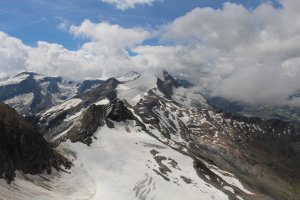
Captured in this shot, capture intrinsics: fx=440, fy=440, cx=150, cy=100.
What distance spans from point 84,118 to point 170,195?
69607 millimetres

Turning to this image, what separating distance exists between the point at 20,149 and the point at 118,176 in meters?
35.5

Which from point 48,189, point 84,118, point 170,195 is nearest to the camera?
point 48,189

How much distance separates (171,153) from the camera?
175125 millimetres

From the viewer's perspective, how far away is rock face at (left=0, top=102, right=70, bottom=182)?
9338 centimetres

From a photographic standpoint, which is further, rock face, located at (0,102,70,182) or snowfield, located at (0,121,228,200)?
snowfield, located at (0,121,228,200)

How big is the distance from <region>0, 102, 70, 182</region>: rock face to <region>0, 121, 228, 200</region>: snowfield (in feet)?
9.41

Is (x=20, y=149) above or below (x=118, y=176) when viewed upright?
below

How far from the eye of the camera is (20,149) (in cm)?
10362

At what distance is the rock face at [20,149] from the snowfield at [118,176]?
2.87 meters

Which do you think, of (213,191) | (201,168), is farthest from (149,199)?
(201,168)

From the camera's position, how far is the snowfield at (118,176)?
98738 millimetres

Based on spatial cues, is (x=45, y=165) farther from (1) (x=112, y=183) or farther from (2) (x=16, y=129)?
(1) (x=112, y=183)

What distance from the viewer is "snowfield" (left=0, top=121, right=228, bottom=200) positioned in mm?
98738

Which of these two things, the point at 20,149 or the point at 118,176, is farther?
the point at 118,176
